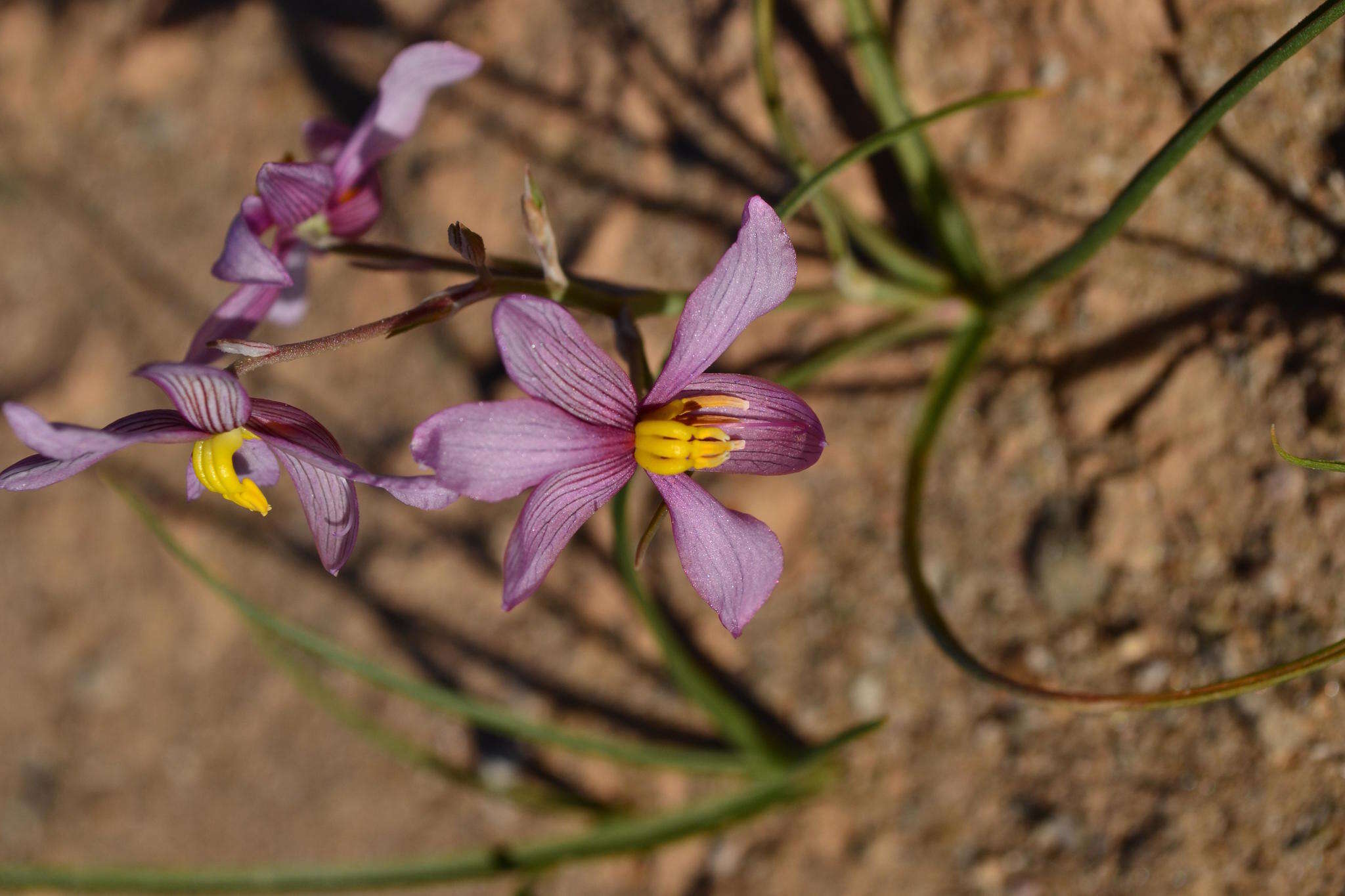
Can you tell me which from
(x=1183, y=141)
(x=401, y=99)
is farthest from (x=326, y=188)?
(x=1183, y=141)

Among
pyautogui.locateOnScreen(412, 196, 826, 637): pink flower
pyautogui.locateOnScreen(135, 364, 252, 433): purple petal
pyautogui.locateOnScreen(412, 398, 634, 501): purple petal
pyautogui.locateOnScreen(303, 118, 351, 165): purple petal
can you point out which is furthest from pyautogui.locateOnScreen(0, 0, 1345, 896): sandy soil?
pyautogui.locateOnScreen(135, 364, 252, 433): purple petal

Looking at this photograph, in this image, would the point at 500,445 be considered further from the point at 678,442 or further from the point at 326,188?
the point at 326,188

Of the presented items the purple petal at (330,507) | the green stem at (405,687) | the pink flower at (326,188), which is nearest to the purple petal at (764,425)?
the purple petal at (330,507)

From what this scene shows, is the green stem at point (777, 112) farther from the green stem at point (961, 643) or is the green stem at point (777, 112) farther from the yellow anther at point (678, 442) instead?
the yellow anther at point (678, 442)

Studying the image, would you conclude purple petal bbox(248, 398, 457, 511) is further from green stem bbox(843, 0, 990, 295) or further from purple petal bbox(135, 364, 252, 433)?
green stem bbox(843, 0, 990, 295)

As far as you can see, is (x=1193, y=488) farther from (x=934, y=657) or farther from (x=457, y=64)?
(x=457, y=64)

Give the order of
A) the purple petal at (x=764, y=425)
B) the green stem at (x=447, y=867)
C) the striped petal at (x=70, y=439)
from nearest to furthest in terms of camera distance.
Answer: the striped petal at (x=70, y=439) → the purple petal at (x=764, y=425) → the green stem at (x=447, y=867)

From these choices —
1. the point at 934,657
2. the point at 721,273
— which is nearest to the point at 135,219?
the point at 721,273
